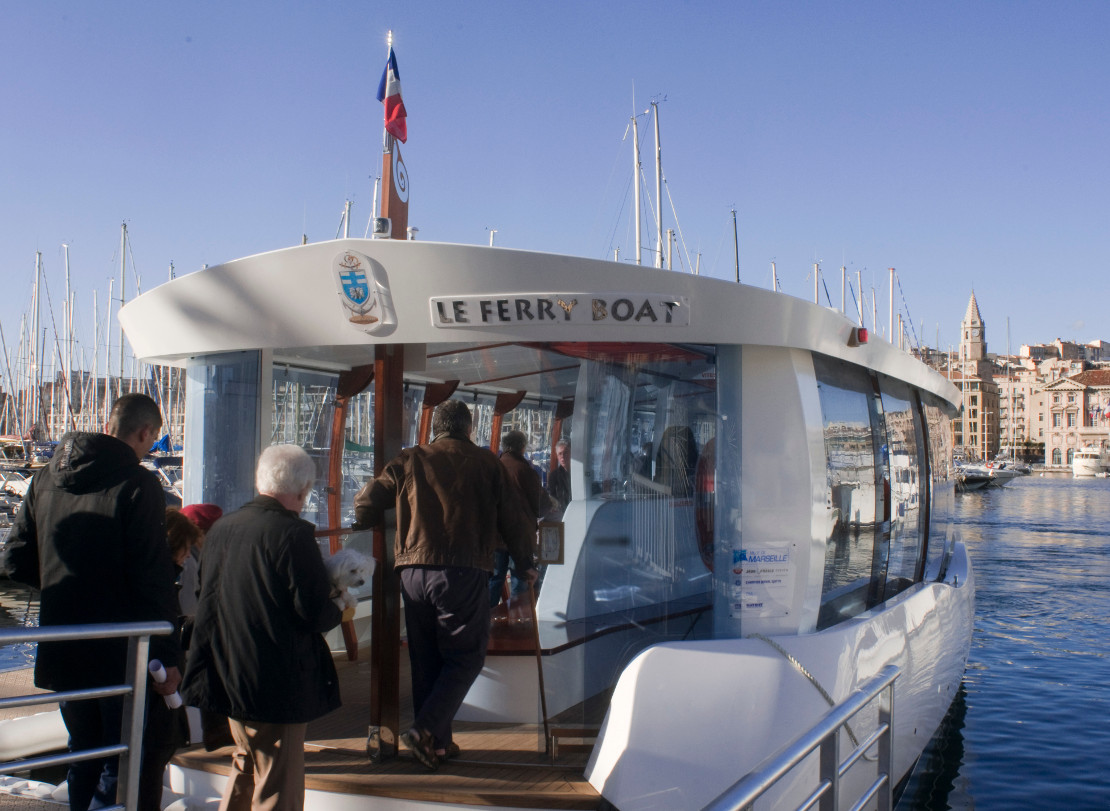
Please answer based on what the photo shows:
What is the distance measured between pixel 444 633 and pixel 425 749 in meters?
0.49

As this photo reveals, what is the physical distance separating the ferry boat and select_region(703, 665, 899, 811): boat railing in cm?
38

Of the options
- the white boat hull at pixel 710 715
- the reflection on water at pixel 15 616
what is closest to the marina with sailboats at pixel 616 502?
the white boat hull at pixel 710 715

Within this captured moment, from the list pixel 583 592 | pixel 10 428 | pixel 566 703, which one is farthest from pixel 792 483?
pixel 10 428

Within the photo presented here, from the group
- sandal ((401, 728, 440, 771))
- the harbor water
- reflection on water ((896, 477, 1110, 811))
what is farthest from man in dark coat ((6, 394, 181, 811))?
reflection on water ((896, 477, 1110, 811))

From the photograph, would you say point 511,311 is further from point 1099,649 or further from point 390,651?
point 1099,649

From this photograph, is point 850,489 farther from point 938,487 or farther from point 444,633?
point 938,487

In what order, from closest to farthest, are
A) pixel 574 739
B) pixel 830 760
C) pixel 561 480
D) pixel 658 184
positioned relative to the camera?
pixel 830 760 < pixel 574 739 < pixel 561 480 < pixel 658 184

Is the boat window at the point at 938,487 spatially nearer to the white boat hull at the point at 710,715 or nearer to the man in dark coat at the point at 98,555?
the white boat hull at the point at 710,715

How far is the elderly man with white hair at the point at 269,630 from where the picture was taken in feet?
11.5

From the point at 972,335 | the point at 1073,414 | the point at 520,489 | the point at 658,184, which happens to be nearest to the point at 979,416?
the point at 1073,414

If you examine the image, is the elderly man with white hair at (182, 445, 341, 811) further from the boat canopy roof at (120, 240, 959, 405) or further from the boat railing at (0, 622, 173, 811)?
the boat canopy roof at (120, 240, 959, 405)

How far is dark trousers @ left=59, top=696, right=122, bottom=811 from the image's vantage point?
3.71 m

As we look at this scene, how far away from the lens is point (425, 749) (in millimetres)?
4312

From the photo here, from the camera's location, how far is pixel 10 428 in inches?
2106
